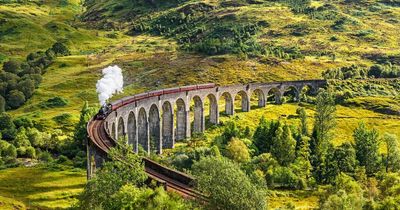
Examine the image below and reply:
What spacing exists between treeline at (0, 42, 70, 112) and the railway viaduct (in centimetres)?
5644

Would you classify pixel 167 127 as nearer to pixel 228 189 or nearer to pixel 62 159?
pixel 62 159

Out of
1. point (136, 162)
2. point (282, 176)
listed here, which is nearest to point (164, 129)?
point (282, 176)

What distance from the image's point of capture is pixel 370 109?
132750 mm

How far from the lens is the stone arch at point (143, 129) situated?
95125mm

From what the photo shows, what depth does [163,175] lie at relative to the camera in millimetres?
54812

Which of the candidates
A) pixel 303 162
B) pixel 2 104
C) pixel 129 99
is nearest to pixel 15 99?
pixel 2 104

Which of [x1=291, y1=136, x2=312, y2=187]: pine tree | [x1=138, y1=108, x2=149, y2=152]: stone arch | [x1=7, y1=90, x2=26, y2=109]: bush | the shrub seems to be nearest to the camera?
[x1=291, y1=136, x2=312, y2=187]: pine tree

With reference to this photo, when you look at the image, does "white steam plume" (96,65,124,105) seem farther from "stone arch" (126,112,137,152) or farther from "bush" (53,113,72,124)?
"bush" (53,113,72,124)

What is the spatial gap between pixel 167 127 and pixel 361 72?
8201 centimetres

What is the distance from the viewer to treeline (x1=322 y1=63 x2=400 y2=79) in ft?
511

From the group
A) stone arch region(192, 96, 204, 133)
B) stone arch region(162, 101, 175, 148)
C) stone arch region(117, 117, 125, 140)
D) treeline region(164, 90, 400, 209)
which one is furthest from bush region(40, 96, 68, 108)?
treeline region(164, 90, 400, 209)

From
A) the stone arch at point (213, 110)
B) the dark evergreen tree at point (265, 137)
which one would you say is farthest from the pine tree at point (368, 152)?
the stone arch at point (213, 110)

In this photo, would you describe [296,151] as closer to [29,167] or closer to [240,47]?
[29,167]

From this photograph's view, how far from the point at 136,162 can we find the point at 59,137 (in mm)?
66056
